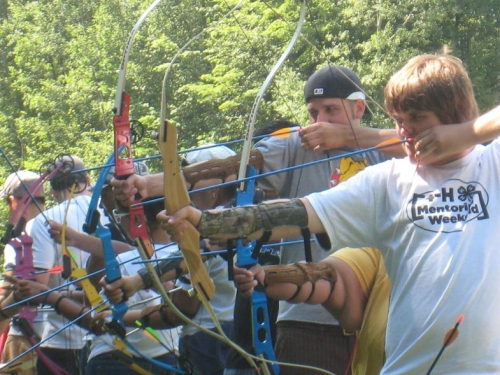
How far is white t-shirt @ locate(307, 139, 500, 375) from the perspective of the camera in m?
2.26

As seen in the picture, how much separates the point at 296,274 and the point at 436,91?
0.58 metres

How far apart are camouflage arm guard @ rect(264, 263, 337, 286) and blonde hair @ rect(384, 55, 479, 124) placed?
1.49 ft

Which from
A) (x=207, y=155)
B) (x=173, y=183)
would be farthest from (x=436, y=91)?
(x=207, y=155)

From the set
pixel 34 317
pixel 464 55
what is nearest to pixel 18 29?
pixel 464 55

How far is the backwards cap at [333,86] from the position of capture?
3.51 metres

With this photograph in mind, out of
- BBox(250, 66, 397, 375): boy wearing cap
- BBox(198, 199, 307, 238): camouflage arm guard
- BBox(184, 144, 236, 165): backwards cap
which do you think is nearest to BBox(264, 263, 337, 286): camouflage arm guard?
BBox(198, 199, 307, 238): camouflage arm guard

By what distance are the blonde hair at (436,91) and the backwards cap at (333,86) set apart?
996mm

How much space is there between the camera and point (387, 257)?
8.07 feet

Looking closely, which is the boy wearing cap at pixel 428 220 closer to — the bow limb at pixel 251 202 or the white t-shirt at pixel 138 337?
the bow limb at pixel 251 202

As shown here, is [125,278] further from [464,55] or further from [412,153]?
[464,55]

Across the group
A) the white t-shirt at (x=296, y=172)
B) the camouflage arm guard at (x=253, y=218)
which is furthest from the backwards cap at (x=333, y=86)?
the camouflage arm guard at (x=253, y=218)

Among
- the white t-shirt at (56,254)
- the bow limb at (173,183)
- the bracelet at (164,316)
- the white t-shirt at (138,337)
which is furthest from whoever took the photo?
the white t-shirt at (56,254)

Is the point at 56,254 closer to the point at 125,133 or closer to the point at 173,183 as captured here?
the point at 125,133

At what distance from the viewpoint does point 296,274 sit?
8.59 feet
